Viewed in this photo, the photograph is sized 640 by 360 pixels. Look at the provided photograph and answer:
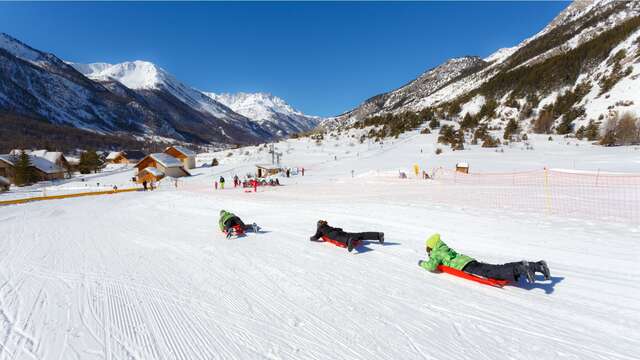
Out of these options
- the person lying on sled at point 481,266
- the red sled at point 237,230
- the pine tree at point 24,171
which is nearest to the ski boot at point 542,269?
the person lying on sled at point 481,266

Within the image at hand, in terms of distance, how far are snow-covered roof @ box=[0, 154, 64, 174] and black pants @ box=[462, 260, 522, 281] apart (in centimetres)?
5889

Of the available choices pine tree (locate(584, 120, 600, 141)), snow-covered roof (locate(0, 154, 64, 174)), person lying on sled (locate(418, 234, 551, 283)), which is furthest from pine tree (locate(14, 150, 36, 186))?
pine tree (locate(584, 120, 600, 141))

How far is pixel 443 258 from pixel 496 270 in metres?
0.91

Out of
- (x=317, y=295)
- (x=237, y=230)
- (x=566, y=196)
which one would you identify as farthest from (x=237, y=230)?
(x=566, y=196)

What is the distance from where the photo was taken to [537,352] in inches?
139

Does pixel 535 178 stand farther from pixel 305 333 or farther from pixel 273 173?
pixel 273 173

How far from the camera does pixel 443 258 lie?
18.8 feet

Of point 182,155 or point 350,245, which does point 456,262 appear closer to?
point 350,245

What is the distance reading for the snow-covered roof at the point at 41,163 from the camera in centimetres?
4475

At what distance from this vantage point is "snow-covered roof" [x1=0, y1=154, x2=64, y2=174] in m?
44.8

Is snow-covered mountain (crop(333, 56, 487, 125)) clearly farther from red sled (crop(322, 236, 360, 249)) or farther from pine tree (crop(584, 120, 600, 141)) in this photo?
red sled (crop(322, 236, 360, 249))

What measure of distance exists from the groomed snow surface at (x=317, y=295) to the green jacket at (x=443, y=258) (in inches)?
8.7

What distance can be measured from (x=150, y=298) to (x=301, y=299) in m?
2.51

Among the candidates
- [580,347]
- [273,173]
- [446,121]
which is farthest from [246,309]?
[446,121]
